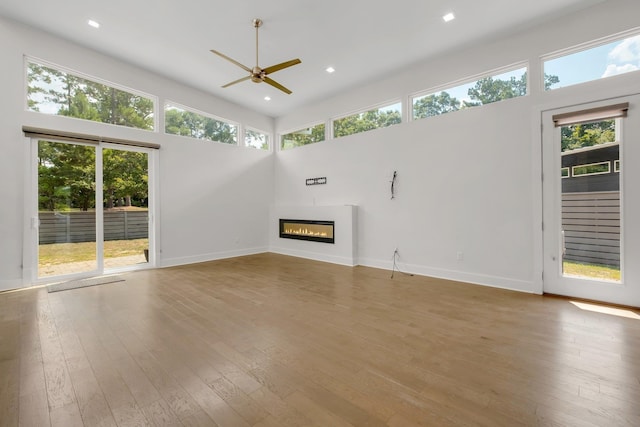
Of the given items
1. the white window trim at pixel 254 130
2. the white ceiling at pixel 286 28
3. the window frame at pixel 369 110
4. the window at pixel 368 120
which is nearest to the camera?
the white ceiling at pixel 286 28

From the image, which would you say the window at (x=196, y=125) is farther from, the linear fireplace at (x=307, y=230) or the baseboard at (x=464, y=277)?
the baseboard at (x=464, y=277)

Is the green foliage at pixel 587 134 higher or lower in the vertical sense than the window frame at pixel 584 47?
lower

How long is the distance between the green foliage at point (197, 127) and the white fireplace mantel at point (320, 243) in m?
2.20

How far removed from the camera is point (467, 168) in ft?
14.4

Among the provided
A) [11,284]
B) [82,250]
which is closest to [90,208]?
[82,250]

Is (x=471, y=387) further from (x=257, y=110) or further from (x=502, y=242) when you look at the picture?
(x=257, y=110)

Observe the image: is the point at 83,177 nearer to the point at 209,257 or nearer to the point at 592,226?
the point at 209,257

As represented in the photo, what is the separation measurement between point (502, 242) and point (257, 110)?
6230 mm

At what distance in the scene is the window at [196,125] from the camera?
5.75 metres

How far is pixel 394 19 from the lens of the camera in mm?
3719

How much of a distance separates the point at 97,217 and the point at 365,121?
542 cm

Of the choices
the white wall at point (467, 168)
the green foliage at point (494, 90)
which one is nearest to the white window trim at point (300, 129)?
the white wall at point (467, 168)

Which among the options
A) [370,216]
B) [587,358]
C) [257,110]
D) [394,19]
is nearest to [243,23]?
[394,19]

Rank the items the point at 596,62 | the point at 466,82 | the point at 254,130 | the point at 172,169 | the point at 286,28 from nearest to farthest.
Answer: the point at 596,62 < the point at 286,28 < the point at 466,82 < the point at 172,169 < the point at 254,130
